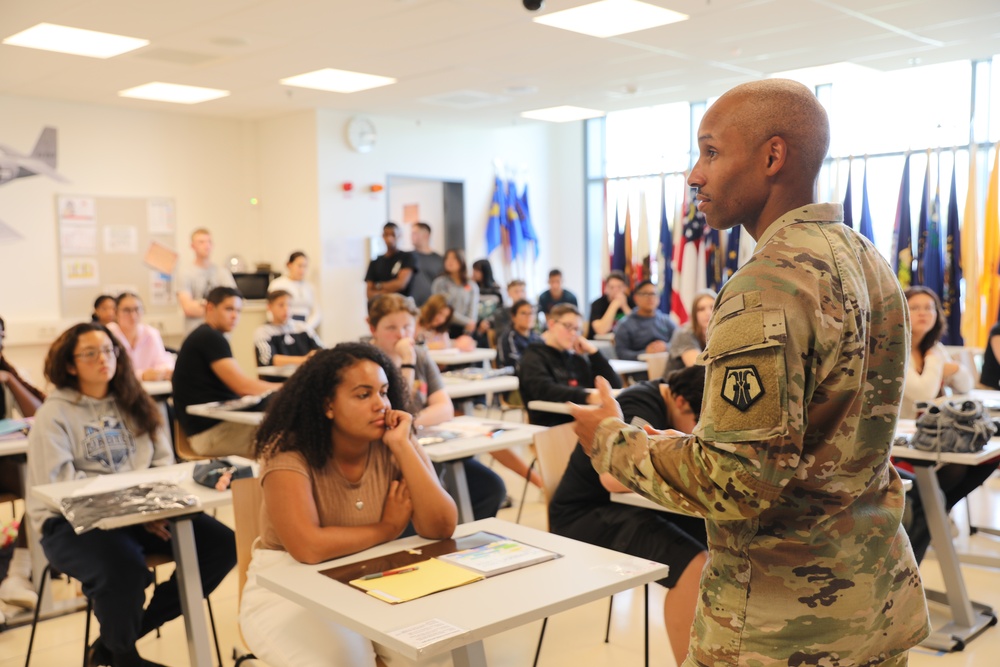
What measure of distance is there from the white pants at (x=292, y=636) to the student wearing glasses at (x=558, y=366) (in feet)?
9.03

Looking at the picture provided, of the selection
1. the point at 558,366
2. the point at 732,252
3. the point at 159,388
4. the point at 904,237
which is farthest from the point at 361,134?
the point at 904,237

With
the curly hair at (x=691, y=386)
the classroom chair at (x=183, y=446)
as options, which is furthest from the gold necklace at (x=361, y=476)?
the classroom chair at (x=183, y=446)

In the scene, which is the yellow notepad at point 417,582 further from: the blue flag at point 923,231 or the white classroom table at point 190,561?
the blue flag at point 923,231

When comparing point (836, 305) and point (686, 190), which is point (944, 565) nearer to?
point (836, 305)

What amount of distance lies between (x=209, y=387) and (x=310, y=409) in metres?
2.65

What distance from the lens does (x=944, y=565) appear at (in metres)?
3.66

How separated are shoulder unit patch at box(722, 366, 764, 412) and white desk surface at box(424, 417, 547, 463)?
2.26 m

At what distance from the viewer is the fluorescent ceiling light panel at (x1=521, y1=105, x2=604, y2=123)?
31.7 feet

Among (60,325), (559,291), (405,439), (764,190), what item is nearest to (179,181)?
(60,325)

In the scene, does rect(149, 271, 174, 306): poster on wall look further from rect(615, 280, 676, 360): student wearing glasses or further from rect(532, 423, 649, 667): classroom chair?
rect(532, 423, 649, 667): classroom chair

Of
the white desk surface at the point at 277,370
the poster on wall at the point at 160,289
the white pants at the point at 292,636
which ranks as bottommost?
the white pants at the point at 292,636

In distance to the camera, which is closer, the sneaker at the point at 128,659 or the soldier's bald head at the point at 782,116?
the soldier's bald head at the point at 782,116

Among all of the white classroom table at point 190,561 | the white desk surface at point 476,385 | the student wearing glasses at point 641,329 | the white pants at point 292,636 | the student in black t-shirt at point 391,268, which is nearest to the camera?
the white pants at point 292,636

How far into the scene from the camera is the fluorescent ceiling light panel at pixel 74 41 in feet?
20.1
